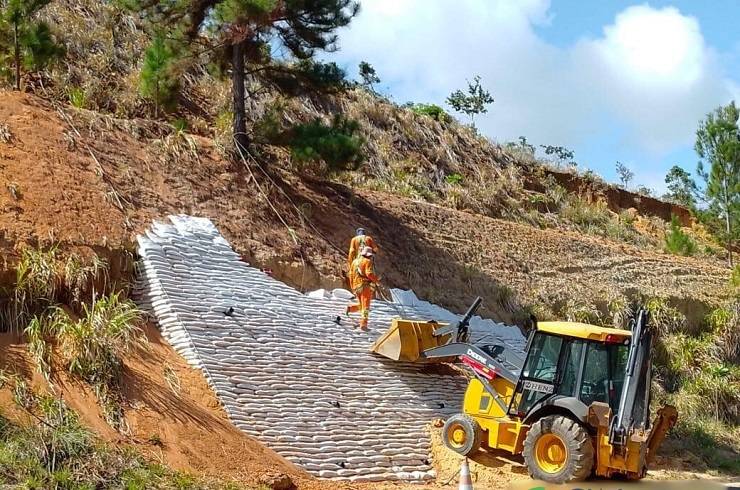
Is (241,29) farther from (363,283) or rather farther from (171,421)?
(171,421)

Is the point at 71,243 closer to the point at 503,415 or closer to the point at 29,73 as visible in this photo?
the point at 503,415

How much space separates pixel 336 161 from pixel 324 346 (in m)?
5.52

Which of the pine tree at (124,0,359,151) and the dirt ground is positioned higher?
the pine tree at (124,0,359,151)

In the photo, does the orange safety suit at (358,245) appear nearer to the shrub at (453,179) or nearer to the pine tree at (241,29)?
the pine tree at (241,29)

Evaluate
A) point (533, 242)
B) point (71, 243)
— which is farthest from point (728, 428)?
point (71, 243)

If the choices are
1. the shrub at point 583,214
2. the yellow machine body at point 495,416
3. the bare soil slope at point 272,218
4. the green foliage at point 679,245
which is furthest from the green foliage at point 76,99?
the green foliage at point 679,245

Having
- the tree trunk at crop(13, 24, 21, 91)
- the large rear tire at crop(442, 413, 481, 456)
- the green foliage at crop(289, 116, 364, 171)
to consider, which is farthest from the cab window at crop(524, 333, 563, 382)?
the tree trunk at crop(13, 24, 21, 91)

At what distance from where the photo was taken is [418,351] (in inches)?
551

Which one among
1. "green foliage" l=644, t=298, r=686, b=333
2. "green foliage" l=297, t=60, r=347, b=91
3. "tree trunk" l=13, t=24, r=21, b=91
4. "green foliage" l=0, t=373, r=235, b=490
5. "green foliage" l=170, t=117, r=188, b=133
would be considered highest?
"green foliage" l=297, t=60, r=347, b=91

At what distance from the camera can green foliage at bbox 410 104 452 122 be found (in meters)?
32.8

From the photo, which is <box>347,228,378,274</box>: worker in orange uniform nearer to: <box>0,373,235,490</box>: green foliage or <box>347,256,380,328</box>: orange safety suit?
<box>347,256,380,328</box>: orange safety suit

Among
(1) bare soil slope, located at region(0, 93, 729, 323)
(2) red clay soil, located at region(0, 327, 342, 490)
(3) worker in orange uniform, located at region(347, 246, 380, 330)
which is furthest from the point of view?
(3) worker in orange uniform, located at region(347, 246, 380, 330)

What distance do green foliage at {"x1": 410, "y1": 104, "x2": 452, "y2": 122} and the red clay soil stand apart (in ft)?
74.9

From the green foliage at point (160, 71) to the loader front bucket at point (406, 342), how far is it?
25.6 feet
